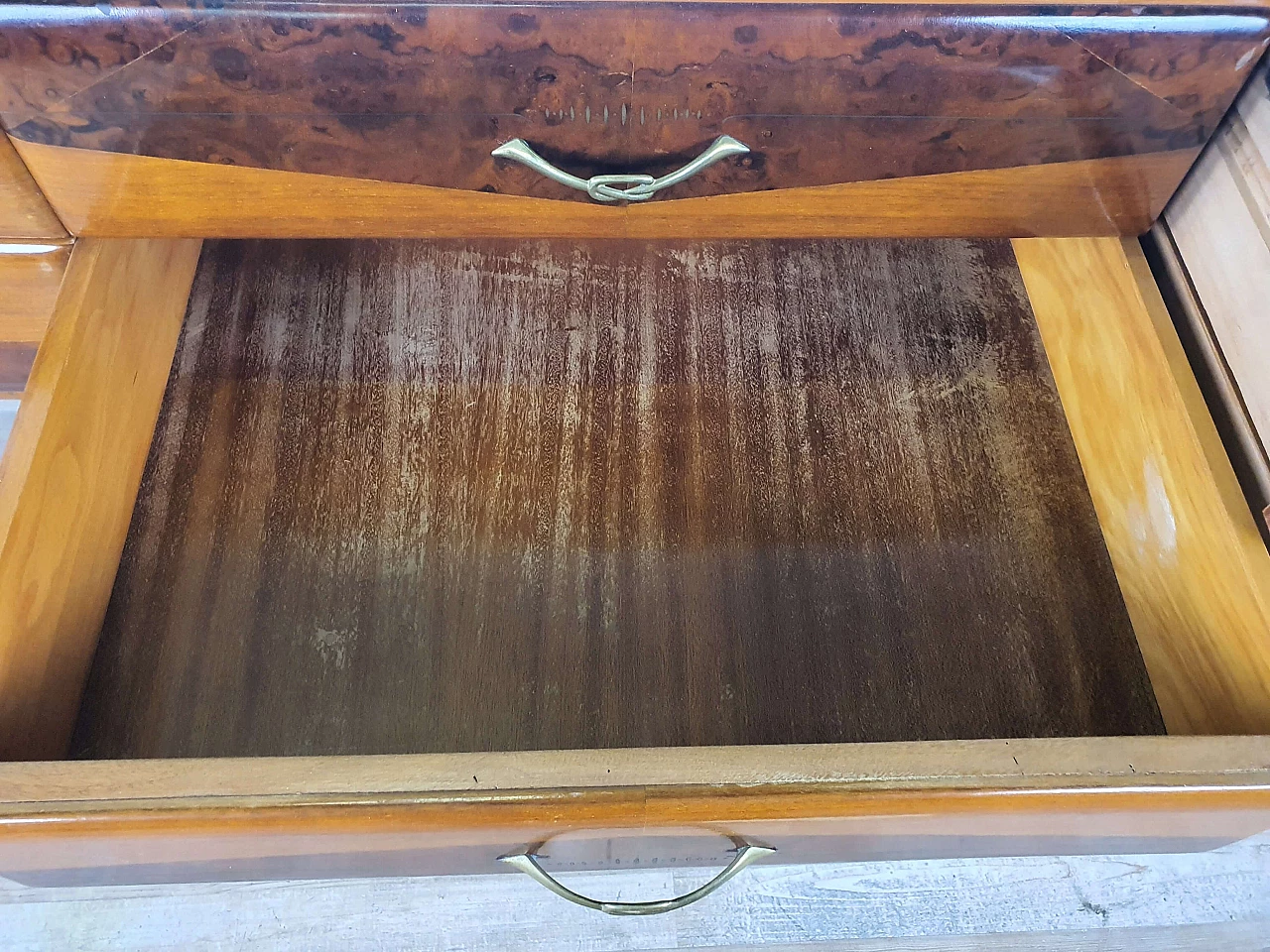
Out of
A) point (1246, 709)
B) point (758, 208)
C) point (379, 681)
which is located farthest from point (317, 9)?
point (1246, 709)

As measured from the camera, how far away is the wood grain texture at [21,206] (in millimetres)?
512

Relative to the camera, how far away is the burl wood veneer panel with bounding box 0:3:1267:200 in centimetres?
45

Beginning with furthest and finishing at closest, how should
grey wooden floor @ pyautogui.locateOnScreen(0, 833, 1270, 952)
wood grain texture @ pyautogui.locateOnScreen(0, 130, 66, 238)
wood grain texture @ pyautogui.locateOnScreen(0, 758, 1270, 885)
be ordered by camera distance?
grey wooden floor @ pyautogui.locateOnScreen(0, 833, 1270, 952) < wood grain texture @ pyautogui.locateOnScreen(0, 130, 66, 238) < wood grain texture @ pyautogui.locateOnScreen(0, 758, 1270, 885)

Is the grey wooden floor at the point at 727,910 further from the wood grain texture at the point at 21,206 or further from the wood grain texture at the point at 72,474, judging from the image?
the wood grain texture at the point at 21,206

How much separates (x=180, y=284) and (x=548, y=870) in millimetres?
496

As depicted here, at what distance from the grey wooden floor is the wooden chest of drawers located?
20 centimetres

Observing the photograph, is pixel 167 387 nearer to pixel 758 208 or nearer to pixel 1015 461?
pixel 758 208

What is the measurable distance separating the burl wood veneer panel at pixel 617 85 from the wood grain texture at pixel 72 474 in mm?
133

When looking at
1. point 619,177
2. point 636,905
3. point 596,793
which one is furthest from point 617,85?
point 636,905

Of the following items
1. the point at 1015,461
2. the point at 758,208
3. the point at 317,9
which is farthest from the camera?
the point at 1015,461

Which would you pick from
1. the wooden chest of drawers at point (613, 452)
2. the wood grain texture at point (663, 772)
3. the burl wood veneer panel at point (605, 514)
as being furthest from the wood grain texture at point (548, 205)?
the wood grain texture at point (663, 772)

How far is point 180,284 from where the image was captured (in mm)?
685

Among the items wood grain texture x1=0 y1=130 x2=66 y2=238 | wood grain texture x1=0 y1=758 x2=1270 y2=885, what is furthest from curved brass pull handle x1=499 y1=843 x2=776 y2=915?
wood grain texture x1=0 y1=130 x2=66 y2=238

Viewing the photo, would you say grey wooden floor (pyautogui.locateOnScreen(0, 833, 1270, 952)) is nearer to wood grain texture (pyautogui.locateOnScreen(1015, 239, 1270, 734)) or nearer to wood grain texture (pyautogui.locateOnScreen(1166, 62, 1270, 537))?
wood grain texture (pyautogui.locateOnScreen(1015, 239, 1270, 734))
